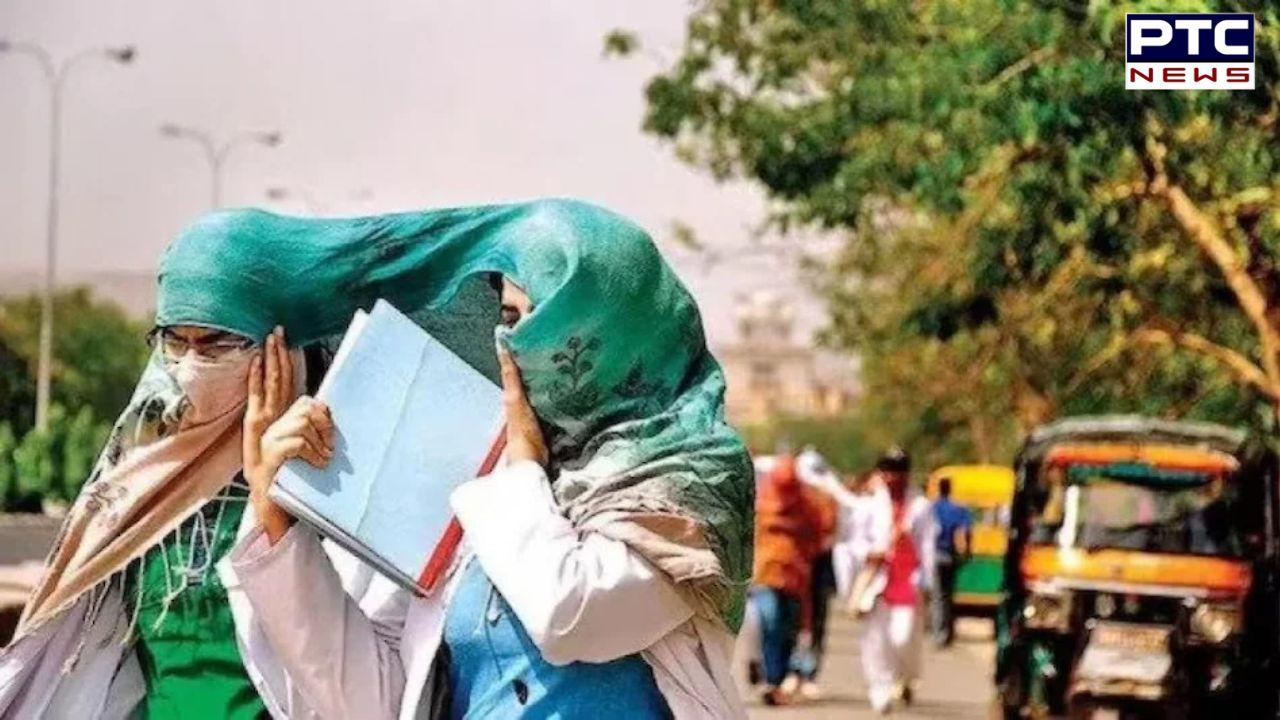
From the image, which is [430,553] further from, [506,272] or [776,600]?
[776,600]

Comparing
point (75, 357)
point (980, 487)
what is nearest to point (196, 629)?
point (980, 487)

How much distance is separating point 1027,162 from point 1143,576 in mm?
4135

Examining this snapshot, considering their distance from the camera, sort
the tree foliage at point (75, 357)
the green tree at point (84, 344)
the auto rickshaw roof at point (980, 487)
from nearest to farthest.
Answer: the auto rickshaw roof at point (980, 487)
the tree foliage at point (75, 357)
the green tree at point (84, 344)

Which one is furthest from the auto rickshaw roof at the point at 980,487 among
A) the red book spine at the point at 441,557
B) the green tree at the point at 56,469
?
the red book spine at the point at 441,557

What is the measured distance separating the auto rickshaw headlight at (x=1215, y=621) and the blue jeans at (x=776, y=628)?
262 centimetres

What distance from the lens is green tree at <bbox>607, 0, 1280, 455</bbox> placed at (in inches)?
649

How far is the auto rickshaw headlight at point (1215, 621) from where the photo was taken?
631 inches

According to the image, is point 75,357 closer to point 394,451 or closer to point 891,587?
point 891,587

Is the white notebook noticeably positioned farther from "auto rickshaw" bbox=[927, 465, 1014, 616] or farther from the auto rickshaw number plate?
Result: "auto rickshaw" bbox=[927, 465, 1014, 616]

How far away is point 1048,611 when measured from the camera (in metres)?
16.5

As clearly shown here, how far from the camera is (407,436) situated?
4406 millimetres

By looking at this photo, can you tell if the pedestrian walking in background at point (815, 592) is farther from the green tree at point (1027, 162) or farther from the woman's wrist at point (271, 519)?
the woman's wrist at point (271, 519)

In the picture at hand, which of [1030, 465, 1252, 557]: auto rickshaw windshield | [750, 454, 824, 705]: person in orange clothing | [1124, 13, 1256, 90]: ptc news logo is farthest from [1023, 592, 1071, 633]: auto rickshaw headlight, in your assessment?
[1124, 13, 1256, 90]: ptc news logo

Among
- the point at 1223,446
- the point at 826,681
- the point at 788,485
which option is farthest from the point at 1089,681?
the point at 826,681
